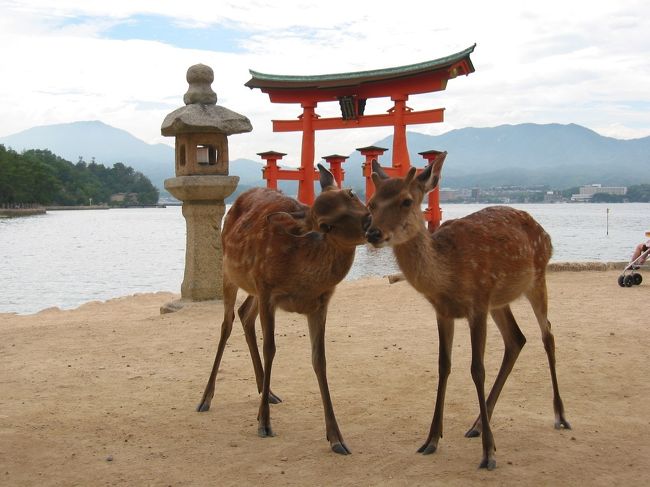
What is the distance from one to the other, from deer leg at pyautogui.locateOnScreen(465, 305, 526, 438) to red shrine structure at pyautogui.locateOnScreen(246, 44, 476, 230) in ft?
44.9

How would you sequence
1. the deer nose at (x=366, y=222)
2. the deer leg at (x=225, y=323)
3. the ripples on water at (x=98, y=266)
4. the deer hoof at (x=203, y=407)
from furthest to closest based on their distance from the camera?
1. the ripples on water at (x=98, y=266)
2. the deer leg at (x=225, y=323)
3. the deer hoof at (x=203, y=407)
4. the deer nose at (x=366, y=222)

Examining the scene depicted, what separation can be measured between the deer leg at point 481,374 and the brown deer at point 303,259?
79 cm

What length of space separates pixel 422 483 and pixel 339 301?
19.9ft

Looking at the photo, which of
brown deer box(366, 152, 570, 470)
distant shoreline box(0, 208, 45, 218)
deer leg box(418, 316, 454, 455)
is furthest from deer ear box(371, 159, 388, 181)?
distant shoreline box(0, 208, 45, 218)

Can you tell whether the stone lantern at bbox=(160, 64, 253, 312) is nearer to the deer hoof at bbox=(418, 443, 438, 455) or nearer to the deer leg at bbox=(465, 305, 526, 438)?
the deer leg at bbox=(465, 305, 526, 438)

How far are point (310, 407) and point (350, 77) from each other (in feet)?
57.5

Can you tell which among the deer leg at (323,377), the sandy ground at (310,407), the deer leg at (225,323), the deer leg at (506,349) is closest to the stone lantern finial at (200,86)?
the sandy ground at (310,407)

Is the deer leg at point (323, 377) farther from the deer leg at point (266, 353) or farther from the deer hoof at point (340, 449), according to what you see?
the deer leg at point (266, 353)

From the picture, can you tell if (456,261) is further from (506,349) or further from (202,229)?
(202,229)

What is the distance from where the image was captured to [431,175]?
141 inches

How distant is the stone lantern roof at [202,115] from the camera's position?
9086 mm

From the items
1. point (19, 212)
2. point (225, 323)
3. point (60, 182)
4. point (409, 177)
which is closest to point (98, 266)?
point (225, 323)

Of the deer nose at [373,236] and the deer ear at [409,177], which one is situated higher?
the deer ear at [409,177]

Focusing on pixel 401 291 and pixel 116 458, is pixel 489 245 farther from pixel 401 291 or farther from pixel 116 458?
pixel 401 291
